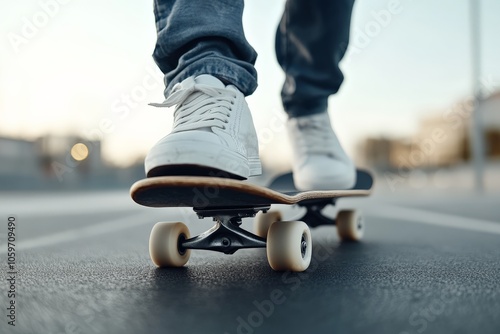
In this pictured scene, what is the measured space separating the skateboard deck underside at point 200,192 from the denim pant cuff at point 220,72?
1.29ft

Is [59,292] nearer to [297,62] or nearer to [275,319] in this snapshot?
[275,319]

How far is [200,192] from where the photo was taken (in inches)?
53.7

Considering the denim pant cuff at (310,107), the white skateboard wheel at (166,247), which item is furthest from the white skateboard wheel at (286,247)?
the denim pant cuff at (310,107)

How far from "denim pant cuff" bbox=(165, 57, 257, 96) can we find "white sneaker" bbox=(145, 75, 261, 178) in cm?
3

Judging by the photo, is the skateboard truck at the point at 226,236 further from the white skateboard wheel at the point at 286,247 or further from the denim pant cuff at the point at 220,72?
the denim pant cuff at the point at 220,72

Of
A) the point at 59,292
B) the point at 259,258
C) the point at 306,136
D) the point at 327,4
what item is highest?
the point at 327,4

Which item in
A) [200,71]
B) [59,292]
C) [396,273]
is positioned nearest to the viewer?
[59,292]

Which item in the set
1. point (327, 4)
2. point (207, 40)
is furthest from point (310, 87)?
point (207, 40)

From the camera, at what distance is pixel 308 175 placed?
231 cm

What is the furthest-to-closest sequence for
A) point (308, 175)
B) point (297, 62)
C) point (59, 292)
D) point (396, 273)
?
point (297, 62)
point (308, 175)
point (396, 273)
point (59, 292)

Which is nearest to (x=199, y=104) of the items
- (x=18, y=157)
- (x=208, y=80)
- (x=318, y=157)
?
(x=208, y=80)

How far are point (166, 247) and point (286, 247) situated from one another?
15.1 inches

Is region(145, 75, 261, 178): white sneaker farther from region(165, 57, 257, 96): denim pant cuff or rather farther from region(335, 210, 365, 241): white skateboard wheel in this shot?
region(335, 210, 365, 241): white skateboard wheel

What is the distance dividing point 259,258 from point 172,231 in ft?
1.23
